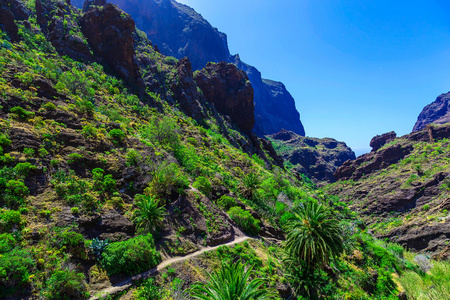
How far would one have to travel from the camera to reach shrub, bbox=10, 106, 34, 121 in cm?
2489

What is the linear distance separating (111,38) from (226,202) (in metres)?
72.2

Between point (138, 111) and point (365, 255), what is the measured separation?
6175cm

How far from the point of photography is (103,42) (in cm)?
7225

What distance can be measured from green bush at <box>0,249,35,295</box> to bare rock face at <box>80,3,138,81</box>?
69.1 meters

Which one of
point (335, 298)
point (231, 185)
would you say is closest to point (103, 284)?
point (335, 298)

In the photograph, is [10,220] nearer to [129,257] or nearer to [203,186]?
[129,257]

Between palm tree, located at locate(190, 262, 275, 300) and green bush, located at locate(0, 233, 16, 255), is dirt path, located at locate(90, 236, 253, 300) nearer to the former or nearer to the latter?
green bush, located at locate(0, 233, 16, 255)

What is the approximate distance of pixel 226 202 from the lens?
3447cm

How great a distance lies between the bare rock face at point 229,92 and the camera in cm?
11025

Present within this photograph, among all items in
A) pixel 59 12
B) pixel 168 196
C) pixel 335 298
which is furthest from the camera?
pixel 59 12

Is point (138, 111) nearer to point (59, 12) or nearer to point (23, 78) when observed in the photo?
point (23, 78)

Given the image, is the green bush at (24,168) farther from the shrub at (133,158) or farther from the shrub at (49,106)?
the shrub at (49,106)

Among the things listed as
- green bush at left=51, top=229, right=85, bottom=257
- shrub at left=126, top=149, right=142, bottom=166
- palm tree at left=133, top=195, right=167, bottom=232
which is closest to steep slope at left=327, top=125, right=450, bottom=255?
palm tree at left=133, top=195, right=167, bottom=232

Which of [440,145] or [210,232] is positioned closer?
[210,232]
